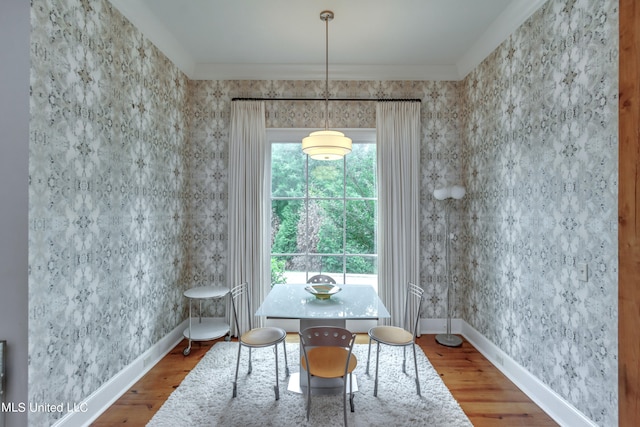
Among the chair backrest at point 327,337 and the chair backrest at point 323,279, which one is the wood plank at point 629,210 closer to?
the chair backrest at point 327,337

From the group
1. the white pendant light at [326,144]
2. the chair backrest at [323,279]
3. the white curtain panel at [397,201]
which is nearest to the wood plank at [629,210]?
the white pendant light at [326,144]

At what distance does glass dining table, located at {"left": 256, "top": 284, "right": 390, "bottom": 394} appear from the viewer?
→ 7.25ft

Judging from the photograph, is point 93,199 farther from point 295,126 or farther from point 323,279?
point 295,126

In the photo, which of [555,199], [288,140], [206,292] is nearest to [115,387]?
[206,292]

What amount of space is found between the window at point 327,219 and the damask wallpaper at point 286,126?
0.53 meters

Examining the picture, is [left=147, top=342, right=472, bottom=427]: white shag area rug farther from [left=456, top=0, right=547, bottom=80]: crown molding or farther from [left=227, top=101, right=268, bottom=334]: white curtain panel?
[left=456, top=0, right=547, bottom=80]: crown molding

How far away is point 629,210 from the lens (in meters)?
0.97

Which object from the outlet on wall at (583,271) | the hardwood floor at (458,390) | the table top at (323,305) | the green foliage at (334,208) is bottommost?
the hardwood floor at (458,390)

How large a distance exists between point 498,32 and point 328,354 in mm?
3169

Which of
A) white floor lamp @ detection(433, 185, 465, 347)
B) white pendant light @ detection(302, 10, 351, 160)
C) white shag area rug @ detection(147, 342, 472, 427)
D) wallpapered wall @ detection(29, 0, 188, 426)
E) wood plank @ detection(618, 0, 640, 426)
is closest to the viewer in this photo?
wood plank @ detection(618, 0, 640, 426)

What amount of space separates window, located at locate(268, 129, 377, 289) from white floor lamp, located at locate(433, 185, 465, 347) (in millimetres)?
803

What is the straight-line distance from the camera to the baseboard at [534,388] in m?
2.02

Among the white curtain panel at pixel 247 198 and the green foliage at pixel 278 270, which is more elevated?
the white curtain panel at pixel 247 198

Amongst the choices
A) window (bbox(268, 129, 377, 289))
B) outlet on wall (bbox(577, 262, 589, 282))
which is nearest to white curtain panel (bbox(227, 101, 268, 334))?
window (bbox(268, 129, 377, 289))
